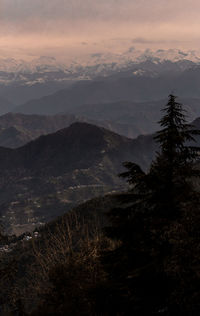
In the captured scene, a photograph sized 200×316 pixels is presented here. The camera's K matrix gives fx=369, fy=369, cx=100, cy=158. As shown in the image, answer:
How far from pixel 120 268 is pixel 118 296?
3.52 feet

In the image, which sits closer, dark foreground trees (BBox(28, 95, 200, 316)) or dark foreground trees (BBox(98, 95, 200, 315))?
dark foreground trees (BBox(98, 95, 200, 315))

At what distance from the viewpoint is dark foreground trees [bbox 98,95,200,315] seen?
12180 mm

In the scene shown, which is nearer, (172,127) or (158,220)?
(158,220)

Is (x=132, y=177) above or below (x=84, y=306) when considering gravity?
above

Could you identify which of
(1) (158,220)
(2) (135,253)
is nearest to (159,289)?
(2) (135,253)

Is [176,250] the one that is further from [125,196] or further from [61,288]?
[61,288]

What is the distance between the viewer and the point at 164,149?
52.6 feet

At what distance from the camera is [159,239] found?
44.8 feet

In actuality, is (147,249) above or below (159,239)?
below

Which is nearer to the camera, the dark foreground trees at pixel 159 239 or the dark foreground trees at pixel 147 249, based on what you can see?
the dark foreground trees at pixel 159 239

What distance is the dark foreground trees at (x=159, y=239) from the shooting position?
12180 millimetres

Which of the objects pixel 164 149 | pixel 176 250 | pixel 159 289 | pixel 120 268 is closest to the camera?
pixel 176 250

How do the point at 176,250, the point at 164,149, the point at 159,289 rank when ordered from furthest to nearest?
the point at 164,149, the point at 159,289, the point at 176,250

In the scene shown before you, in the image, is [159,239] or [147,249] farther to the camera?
[147,249]
